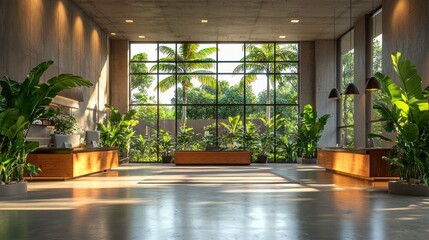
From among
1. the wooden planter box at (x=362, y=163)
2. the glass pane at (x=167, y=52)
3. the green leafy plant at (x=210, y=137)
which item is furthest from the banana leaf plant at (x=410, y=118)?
the glass pane at (x=167, y=52)

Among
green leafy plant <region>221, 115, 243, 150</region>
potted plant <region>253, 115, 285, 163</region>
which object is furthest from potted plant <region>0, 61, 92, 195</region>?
potted plant <region>253, 115, 285, 163</region>

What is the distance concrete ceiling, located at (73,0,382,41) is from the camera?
14443 mm

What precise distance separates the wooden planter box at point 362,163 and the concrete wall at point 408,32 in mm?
1943

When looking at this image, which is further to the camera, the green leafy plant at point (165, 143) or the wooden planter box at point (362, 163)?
the green leafy plant at point (165, 143)

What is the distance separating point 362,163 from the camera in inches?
418

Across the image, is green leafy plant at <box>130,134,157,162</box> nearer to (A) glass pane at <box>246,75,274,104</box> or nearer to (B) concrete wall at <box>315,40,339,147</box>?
(A) glass pane at <box>246,75,274,104</box>

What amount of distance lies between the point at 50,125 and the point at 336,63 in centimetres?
1153

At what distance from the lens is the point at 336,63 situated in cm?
1970

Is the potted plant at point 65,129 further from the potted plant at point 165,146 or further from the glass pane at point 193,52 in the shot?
the glass pane at point 193,52

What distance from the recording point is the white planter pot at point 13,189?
25.3ft

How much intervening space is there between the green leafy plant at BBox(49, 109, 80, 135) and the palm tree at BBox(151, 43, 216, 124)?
6.86 meters

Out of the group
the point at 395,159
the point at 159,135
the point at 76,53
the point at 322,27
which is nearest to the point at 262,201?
the point at 395,159

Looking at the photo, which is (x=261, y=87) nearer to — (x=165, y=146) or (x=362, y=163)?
(x=165, y=146)

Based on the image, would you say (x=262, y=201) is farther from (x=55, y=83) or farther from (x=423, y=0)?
(x=423, y=0)
